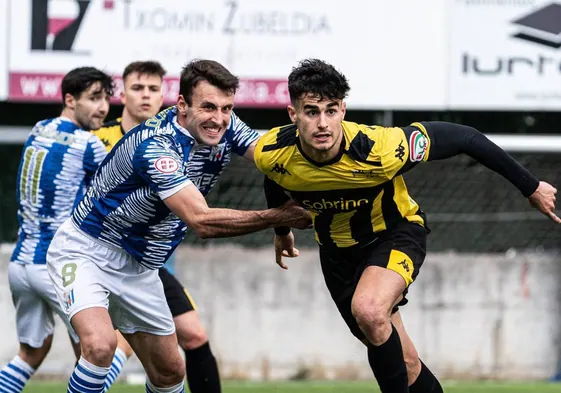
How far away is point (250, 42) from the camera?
10.1 m

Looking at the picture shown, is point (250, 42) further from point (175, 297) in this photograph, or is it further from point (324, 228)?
point (324, 228)

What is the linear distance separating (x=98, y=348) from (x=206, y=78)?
1397 mm

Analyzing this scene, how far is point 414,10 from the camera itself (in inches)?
406

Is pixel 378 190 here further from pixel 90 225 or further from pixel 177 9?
pixel 177 9

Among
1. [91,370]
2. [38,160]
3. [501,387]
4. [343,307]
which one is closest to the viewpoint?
[91,370]

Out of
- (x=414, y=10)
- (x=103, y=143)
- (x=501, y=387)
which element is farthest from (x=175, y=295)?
(x=414, y=10)

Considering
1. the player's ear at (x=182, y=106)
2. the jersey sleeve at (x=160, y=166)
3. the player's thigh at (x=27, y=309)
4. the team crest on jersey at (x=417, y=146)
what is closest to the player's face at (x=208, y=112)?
the player's ear at (x=182, y=106)

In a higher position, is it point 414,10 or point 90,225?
point 414,10

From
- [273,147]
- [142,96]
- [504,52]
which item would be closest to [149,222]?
[273,147]

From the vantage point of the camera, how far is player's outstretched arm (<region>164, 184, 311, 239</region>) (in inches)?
207

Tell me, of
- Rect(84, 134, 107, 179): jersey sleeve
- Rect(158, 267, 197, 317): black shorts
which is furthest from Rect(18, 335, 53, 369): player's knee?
Rect(84, 134, 107, 179): jersey sleeve

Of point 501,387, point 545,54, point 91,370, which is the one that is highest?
point 545,54

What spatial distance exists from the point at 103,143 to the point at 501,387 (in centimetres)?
400

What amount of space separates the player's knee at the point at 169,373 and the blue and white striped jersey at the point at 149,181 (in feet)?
1.66
